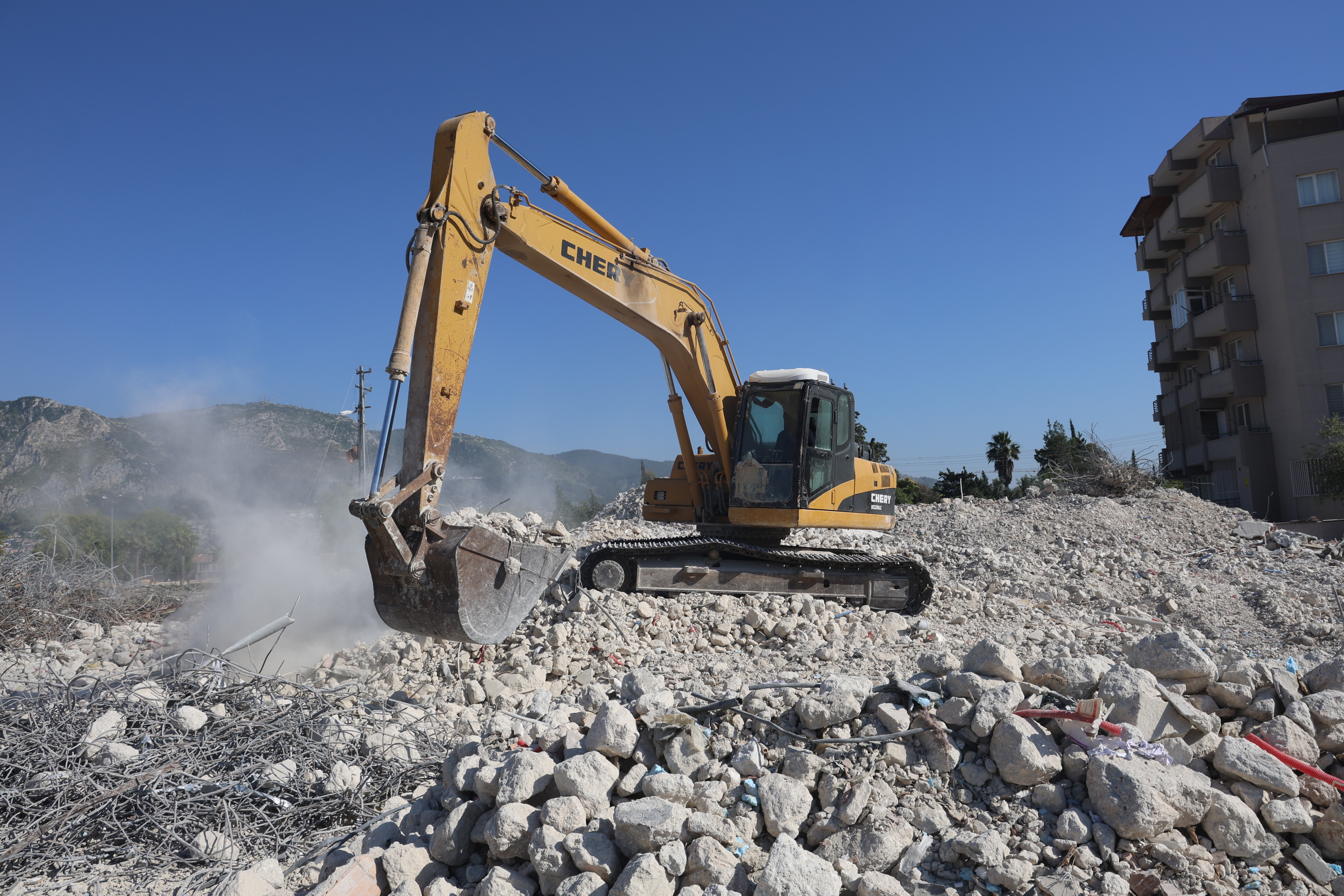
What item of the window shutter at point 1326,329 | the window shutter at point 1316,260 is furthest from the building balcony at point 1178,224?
the window shutter at point 1326,329

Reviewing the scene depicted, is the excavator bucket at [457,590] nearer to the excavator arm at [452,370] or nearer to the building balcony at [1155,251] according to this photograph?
the excavator arm at [452,370]

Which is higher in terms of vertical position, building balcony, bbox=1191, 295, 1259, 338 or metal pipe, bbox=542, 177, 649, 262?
building balcony, bbox=1191, 295, 1259, 338

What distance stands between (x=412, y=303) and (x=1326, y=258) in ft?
92.7

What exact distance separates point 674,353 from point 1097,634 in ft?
15.7

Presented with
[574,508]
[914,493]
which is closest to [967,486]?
[914,493]

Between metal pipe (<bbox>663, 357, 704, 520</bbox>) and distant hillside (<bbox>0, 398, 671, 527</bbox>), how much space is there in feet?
3.11

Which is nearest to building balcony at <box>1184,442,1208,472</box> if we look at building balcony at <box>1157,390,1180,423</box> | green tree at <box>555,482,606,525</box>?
building balcony at <box>1157,390,1180,423</box>

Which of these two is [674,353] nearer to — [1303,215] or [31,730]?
[31,730]

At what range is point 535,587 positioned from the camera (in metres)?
5.79

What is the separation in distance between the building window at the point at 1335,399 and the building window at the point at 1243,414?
2661mm

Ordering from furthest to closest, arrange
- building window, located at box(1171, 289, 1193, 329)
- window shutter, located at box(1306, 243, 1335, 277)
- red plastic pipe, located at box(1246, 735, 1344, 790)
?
building window, located at box(1171, 289, 1193, 329), window shutter, located at box(1306, 243, 1335, 277), red plastic pipe, located at box(1246, 735, 1344, 790)

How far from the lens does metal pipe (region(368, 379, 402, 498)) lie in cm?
500

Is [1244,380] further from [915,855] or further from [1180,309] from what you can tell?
[915,855]

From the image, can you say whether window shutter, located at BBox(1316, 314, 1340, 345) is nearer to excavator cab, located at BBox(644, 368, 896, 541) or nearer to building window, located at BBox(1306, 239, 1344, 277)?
building window, located at BBox(1306, 239, 1344, 277)
